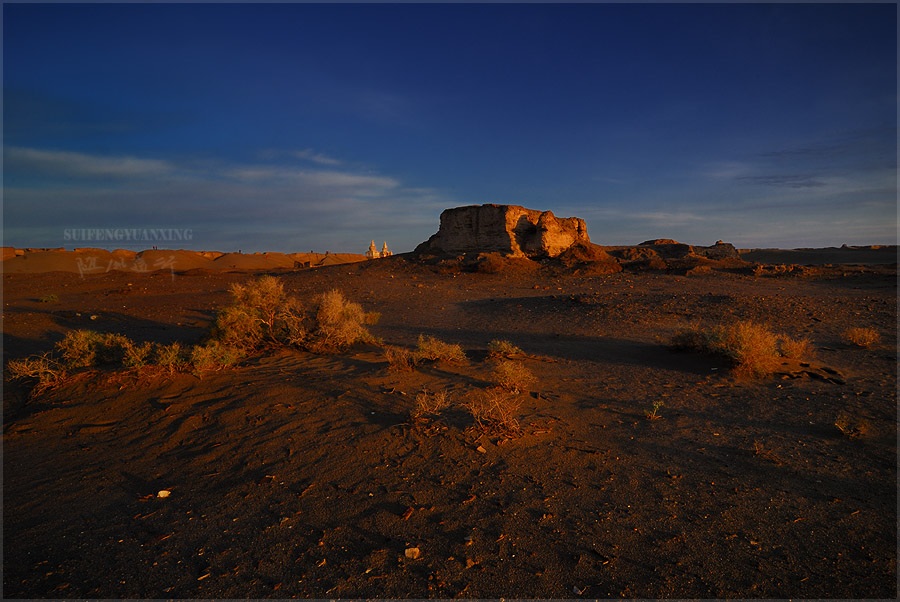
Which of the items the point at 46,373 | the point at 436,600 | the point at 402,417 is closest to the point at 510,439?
the point at 402,417

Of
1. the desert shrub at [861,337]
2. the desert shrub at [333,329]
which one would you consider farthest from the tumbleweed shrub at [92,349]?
the desert shrub at [861,337]

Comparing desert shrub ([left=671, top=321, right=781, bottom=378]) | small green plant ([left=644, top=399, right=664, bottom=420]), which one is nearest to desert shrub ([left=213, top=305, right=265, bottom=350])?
small green plant ([left=644, top=399, right=664, bottom=420])

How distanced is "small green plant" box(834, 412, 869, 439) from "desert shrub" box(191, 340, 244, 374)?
802 cm

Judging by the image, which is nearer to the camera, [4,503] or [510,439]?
[4,503]

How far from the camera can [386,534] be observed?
325 centimetres

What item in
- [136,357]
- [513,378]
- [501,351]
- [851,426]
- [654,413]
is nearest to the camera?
[851,426]

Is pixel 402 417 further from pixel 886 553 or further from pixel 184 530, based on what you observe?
pixel 886 553

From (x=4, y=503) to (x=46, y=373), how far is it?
13.5 feet

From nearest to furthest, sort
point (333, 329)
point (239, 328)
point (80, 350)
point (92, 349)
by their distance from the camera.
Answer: point (80, 350), point (92, 349), point (239, 328), point (333, 329)

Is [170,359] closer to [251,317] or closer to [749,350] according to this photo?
[251,317]

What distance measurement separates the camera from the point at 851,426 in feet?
16.5

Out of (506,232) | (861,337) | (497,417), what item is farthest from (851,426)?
(506,232)

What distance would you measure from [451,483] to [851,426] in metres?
4.50

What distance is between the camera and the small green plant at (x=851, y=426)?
193 inches
